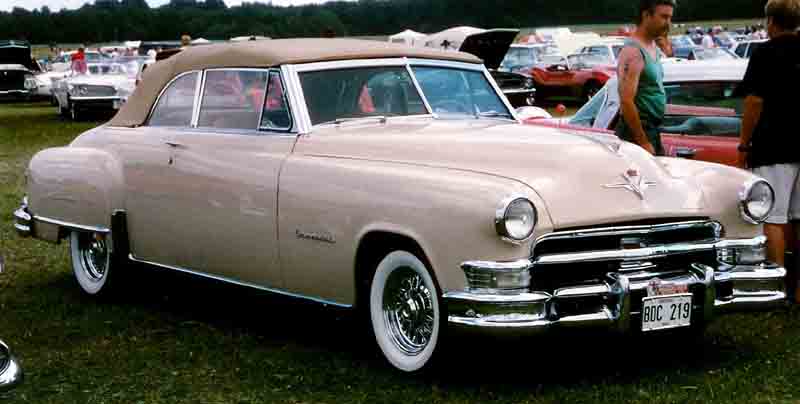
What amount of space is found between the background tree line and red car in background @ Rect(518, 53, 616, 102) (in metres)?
24.9

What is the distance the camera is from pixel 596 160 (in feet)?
16.8

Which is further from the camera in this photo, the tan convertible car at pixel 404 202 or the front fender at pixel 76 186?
the front fender at pixel 76 186

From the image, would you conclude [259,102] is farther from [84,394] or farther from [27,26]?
[27,26]

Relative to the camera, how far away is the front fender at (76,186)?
695cm

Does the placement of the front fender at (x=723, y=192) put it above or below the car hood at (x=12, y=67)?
above

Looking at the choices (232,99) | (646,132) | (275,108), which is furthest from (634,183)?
(232,99)

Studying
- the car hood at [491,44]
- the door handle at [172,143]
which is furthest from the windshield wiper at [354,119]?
the car hood at [491,44]

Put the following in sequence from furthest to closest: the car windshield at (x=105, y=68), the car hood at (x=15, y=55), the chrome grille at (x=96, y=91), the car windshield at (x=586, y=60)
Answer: the car hood at (x=15, y=55)
the car windshield at (x=586, y=60)
the car windshield at (x=105, y=68)
the chrome grille at (x=96, y=91)

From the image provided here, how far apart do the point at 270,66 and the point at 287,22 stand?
173 feet

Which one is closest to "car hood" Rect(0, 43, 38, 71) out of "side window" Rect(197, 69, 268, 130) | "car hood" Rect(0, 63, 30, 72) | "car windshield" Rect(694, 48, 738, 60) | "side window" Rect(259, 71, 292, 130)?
"car hood" Rect(0, 63, 30, 72)

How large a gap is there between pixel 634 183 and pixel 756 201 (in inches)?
30.8

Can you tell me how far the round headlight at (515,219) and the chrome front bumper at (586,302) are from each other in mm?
113

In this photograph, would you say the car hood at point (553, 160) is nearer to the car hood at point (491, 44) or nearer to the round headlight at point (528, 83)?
the round headlight at point (528, 83)

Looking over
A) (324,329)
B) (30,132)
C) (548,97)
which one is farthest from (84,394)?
(548,97)
